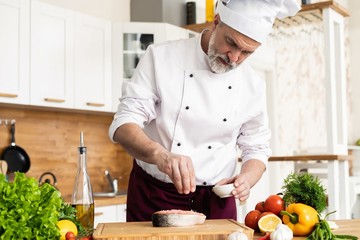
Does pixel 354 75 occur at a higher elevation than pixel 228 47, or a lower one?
higher

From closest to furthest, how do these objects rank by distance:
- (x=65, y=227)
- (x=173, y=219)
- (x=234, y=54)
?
1. (x=65, y=227)
2. (x=173, y=219)
3. (x=234, y=54)

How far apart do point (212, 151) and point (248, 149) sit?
0.16 meters

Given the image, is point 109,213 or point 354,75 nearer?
point 109,213

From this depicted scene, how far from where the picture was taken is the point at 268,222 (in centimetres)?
171

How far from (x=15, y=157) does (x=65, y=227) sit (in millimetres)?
2614

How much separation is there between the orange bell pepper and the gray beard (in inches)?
21.6

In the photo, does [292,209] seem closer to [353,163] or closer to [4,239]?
[4,239]

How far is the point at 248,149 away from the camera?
221 centimetres

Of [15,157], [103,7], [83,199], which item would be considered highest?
[103,7]

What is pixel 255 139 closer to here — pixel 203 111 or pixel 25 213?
pixel 203 111

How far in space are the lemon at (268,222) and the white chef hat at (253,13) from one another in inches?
22.9

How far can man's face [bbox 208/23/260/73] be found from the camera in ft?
6.33

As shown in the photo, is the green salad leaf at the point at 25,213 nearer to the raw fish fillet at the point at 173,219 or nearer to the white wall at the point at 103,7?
the raw fish fillet at the point at 173,219

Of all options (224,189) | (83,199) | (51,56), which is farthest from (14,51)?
(224,189)
